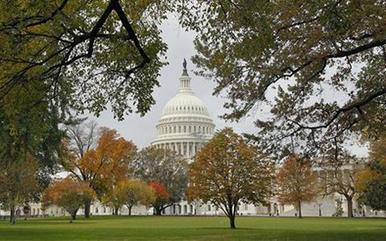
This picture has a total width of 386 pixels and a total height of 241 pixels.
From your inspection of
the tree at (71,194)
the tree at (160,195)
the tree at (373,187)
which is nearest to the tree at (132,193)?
the tree at (160,195)

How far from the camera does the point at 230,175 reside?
140 feet

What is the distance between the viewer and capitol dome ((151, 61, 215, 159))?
15700 cm

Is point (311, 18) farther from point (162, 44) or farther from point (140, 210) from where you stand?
point (140, 210)

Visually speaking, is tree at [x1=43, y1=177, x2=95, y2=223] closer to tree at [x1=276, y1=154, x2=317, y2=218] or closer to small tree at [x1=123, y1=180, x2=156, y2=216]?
small tree at [x1=123, y1=180, x2=156, y2=216]

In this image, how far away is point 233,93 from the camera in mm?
25141

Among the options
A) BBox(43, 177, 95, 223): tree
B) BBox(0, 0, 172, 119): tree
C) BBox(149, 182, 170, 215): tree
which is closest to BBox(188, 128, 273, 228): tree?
BBox(0, 0, 172, 119): tree

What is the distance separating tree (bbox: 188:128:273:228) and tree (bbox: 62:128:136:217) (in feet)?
127

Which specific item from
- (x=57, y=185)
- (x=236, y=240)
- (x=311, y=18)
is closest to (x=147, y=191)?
(x=57, y=185)

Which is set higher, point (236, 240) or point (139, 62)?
point (139, 62)

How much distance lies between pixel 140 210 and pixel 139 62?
117m

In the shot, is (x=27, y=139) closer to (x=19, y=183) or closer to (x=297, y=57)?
(x=297, y=57)

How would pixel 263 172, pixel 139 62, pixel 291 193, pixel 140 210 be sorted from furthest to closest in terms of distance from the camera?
1. pixel 140 210
2. pixel 291 193
3. pixel 263 172
4. pixel 139 62

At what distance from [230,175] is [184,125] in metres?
118

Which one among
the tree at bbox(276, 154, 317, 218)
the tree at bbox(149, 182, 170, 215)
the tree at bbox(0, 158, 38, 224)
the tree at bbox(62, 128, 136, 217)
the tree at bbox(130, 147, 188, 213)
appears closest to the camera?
the tree at bbox(0, 158, 38, 224)
